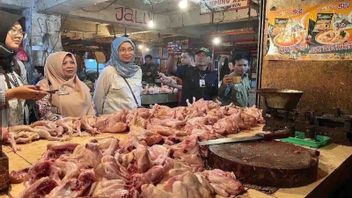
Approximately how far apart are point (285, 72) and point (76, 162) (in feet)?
9.56

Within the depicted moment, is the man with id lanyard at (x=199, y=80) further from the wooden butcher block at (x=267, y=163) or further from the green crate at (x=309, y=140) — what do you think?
the wooden butcher block at (x=267, y=163)

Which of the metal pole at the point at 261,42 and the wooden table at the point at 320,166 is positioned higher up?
the metal pole at the point at 261,42

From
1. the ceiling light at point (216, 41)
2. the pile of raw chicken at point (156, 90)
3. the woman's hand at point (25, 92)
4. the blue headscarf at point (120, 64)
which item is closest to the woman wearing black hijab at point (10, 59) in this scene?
the woman's hand at point (25, 92)

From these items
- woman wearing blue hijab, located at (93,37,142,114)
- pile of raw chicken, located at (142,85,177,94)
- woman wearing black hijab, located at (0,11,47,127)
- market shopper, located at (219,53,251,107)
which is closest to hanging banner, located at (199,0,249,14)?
market shopper, located at (219,53,251,107)

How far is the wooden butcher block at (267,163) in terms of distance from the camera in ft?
5.89

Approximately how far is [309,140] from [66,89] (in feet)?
11.1

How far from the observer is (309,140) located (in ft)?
9.05

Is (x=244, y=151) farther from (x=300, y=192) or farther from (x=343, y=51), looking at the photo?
(x=343, y=51)

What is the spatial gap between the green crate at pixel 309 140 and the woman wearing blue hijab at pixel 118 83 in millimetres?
2613

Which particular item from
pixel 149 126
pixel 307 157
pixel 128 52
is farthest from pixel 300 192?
pixel 128 52

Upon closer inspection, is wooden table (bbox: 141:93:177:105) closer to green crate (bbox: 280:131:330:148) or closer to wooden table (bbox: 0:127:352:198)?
wooden table (bbox: 0:127:352:198)

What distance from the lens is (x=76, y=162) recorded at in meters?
1.81

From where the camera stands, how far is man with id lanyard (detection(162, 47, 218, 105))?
21.6ft

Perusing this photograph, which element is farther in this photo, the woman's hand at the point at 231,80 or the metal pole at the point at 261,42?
the woman's hand at the point at 231,80
